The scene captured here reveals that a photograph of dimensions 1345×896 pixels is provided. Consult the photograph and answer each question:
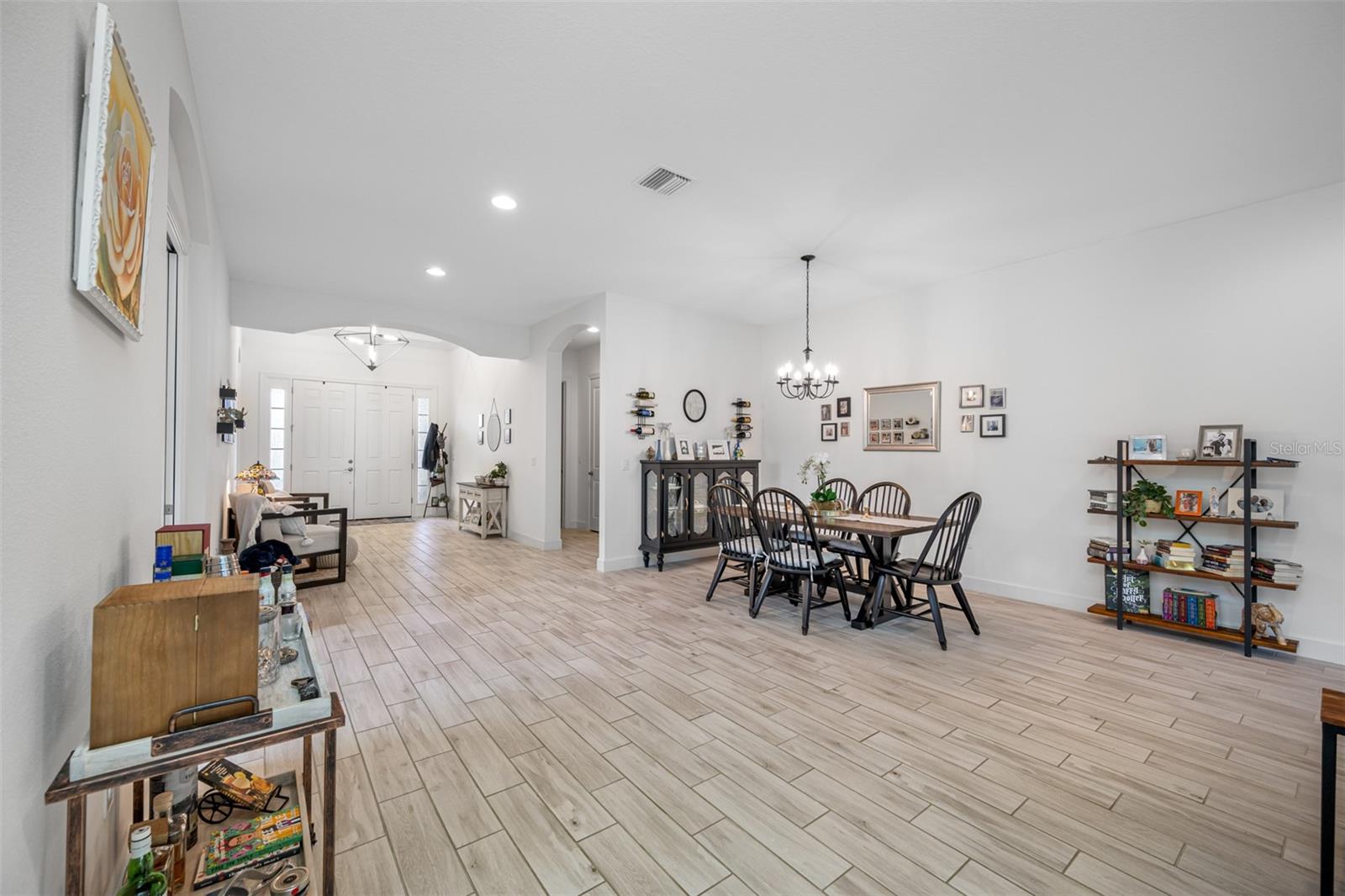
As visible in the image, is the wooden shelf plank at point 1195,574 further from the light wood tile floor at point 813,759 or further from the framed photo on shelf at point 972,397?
the framed photo on shelf at point 972,397

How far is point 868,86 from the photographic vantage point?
2.41 m

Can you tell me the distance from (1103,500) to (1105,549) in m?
0.37

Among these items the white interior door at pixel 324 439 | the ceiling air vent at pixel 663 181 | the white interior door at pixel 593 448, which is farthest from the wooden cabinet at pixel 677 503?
the white interior door at pixel 324 439

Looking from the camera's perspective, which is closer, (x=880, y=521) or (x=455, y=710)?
(x=455, y=710)

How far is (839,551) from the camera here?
407 centimetres

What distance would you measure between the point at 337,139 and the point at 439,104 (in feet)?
2.37

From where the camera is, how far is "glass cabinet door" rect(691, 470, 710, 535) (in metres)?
5.83

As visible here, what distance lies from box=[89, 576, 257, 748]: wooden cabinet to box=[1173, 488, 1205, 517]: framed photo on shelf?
4.98 metres

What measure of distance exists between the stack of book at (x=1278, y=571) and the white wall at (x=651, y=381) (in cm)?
438

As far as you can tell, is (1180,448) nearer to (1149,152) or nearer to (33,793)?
(1149,152)

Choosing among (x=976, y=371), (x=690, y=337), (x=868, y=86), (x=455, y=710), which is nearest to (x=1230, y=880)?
(x=455, y=710)

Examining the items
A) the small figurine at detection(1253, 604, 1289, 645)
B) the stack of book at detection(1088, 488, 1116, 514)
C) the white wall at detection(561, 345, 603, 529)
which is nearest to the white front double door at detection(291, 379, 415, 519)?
the white wall at detection(561, 345, 603, 529)

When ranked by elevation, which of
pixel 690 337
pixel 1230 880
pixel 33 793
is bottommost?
pixel 1230 880

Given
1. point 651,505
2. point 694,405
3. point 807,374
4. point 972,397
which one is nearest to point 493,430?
point 694,405
